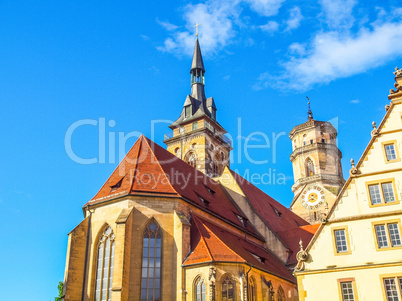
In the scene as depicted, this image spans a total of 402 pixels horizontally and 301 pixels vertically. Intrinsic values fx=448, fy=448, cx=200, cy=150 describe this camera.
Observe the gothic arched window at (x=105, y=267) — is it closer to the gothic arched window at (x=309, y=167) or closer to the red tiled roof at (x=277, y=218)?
the red tiled roof at (x=277, y=218)

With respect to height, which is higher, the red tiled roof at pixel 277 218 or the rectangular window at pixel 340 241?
the red tiled roof at pixel 277 218

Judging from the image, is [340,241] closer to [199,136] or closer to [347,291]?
[347,291]

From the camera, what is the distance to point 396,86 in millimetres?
21312

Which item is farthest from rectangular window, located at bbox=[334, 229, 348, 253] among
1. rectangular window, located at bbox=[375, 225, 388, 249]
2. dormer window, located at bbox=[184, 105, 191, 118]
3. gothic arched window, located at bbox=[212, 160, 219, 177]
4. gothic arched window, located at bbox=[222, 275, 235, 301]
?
dormer window, located at bbox=[184, 105, 191, 118]

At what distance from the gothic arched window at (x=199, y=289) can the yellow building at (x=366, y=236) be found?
15.6 feet

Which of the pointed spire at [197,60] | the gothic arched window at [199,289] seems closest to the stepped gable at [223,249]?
the gothic arched window at [199,289]

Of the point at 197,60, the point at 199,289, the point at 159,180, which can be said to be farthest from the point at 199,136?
the point at 199,289

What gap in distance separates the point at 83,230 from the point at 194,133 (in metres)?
23.1

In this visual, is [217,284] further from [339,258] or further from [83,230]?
[83,230]

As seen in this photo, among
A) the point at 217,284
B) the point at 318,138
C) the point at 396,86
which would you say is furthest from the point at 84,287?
the point at 318,138

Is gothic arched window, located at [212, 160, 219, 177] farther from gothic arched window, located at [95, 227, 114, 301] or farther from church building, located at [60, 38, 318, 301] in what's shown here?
gothic arched window, located at [95, 227, 114, 301]

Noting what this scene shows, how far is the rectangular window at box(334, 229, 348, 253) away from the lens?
1921cm

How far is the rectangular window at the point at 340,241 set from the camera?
19.2 metres

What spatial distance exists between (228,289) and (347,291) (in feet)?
19.0
